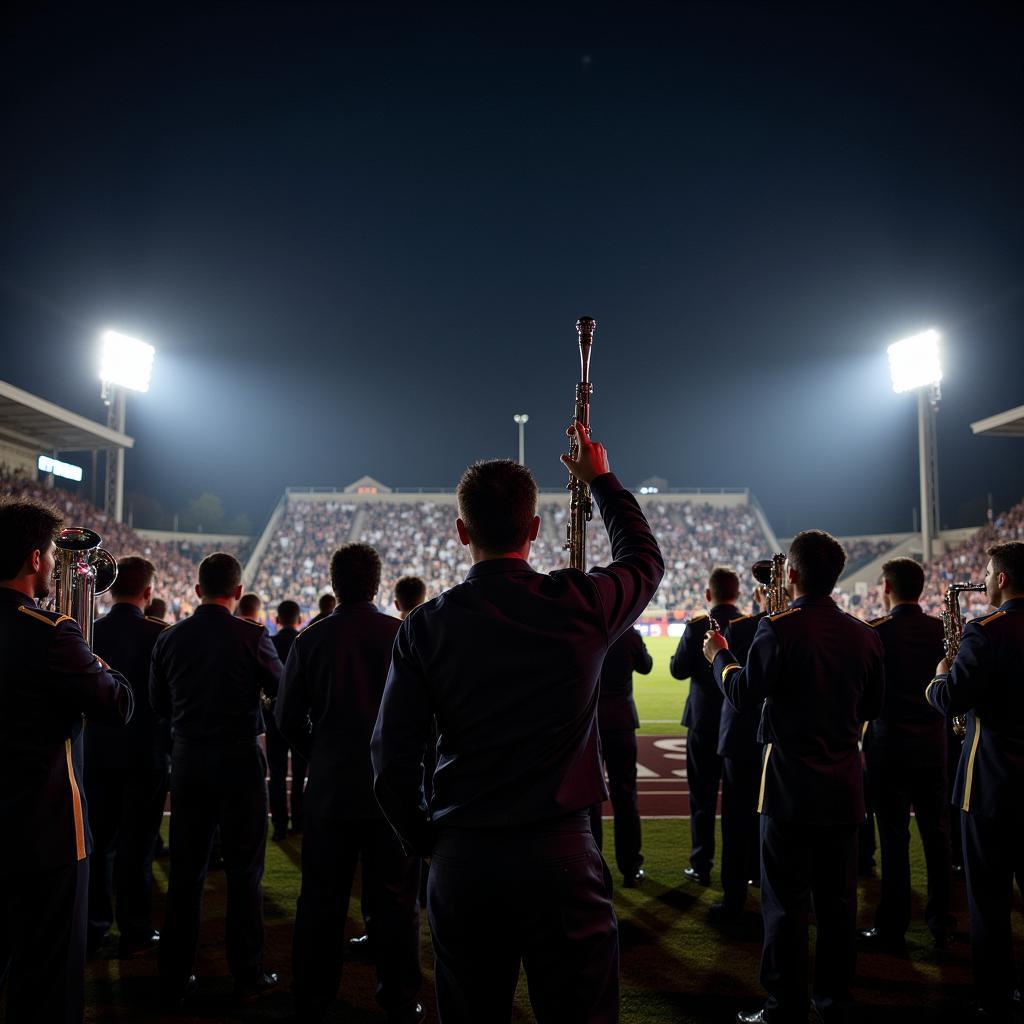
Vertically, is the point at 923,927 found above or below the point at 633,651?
below

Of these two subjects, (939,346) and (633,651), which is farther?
(939,346)

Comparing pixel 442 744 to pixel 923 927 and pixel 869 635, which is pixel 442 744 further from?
pixel 923 927

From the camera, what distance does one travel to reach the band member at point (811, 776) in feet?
12.8

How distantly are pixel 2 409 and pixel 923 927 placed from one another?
34.1 m

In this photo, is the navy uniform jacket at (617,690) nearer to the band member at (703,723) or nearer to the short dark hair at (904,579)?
the band member at (703,723)

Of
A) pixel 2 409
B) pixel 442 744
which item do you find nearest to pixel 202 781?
pixel 442 744

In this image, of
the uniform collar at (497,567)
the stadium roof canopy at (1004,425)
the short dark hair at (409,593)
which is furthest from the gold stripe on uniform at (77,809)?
the stadium roof canopy at (1004,425)

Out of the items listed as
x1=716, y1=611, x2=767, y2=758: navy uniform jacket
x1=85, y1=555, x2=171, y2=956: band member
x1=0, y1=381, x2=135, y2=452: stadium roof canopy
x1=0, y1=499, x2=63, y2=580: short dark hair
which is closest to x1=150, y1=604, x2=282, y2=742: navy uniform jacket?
x1=85, y1=555, x2=171, y2=956: band member

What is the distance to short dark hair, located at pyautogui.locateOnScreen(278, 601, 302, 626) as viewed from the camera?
→ 9008mm

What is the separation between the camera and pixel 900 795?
5375 millimetres

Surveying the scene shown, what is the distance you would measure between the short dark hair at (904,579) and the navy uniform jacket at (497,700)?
152 inches

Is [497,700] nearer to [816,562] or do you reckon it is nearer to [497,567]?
[497,567]

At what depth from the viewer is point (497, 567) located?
2.44 metres

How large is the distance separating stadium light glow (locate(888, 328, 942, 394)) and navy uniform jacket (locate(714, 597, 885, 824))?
34454mm
